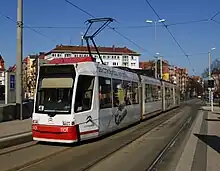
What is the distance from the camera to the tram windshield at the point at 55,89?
1235cm

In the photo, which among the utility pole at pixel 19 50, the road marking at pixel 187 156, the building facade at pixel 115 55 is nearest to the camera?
the road marking at pixel 187 156

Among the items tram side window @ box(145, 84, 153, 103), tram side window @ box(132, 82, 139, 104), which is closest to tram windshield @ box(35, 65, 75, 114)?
tram side window @ box(132, 82, 139, 104)

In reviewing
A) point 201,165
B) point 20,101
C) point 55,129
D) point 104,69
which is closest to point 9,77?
point 20,101

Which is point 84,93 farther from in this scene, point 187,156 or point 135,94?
point 135,94

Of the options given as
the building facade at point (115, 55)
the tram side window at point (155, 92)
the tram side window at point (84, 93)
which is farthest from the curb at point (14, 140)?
the building facade at point (115, 55)

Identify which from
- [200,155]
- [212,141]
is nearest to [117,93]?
[212,141]

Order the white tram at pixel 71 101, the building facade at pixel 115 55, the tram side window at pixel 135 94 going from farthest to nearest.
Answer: the building facade at pixel 115 55 < the tram side window at pixel 135 94 < the white tram at pixel 71 101

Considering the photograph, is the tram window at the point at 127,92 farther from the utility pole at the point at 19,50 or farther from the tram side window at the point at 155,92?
the tram side window at the point at 155,92

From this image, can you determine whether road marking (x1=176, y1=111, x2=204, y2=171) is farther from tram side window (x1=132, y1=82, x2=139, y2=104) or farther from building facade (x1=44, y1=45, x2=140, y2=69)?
building facade (x1=44, y1=45, x2=140, y2=69)

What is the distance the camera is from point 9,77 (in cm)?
2767

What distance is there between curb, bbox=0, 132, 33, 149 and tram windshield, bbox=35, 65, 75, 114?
1591 mm

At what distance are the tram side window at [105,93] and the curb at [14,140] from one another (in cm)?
319

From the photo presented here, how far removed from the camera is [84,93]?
1280cm

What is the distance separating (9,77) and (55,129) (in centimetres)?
1659
